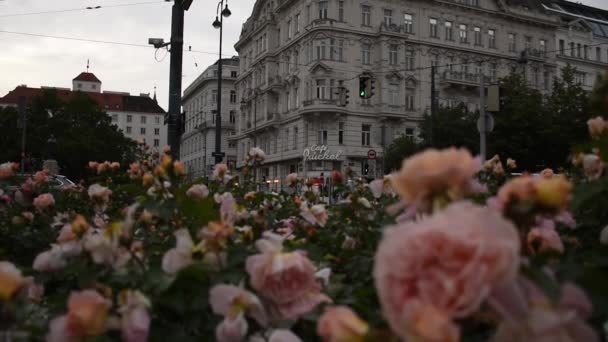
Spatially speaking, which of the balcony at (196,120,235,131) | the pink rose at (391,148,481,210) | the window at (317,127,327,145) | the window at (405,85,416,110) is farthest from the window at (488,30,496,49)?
the pink rose at (391,148,481,210)

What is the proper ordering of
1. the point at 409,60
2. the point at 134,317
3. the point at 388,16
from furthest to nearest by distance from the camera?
1. the point at 409,60
2. the point at 388,16
3. the point at 134,317

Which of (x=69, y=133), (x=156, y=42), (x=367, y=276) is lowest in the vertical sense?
(x=367, y=276)

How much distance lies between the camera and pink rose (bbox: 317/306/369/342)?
832mm

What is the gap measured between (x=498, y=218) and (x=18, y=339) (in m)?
0.97

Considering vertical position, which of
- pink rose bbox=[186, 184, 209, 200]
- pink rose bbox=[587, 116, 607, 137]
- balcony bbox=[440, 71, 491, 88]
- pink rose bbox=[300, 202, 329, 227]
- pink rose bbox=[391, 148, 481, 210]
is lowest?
pink rose bbox=[300, 202, 329, 227]

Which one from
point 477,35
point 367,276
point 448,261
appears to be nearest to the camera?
point 448,261

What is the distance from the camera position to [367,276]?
2000 millimetres

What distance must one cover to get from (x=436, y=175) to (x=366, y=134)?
136 ft

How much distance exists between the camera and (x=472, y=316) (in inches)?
32.9

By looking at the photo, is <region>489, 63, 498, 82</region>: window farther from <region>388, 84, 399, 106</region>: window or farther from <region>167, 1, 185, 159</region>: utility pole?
<region>167, 1, 185, 159</region>: utility pole

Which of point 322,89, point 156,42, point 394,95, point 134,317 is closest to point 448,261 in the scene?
point 134,317

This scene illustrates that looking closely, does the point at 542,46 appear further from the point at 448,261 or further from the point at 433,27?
the point at 448,261

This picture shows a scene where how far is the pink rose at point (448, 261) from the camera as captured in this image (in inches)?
30.4

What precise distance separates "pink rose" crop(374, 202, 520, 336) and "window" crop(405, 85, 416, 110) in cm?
4328
